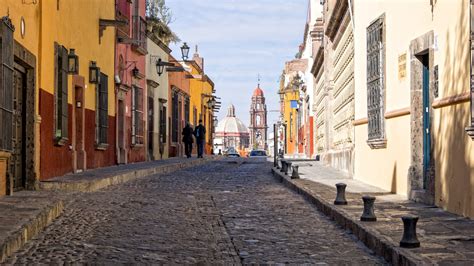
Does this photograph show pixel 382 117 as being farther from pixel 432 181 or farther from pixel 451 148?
pixel 451 148

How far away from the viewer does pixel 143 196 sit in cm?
1363

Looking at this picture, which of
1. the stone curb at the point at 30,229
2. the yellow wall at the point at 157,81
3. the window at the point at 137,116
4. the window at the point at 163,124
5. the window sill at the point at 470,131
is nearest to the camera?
the stone curb at the point at 30,229

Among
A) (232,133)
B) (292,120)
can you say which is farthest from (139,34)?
(232,133)

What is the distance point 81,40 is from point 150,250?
11.9 metres

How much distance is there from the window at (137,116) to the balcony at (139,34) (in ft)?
4.20

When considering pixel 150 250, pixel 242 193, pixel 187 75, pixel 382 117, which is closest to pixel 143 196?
pixel 242 193

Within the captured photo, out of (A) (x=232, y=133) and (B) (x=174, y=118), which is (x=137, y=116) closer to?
(B) (x=174, y=118)

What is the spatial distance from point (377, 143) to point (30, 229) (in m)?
7.29

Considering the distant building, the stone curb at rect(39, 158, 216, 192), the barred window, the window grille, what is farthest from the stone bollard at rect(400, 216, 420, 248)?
the distant building

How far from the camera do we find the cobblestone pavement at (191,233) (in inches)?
276

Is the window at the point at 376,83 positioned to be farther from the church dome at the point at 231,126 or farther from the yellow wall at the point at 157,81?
the church dome at the point at 231,126

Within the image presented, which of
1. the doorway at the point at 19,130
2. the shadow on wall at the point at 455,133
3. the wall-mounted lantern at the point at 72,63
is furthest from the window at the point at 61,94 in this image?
the shadow on wall at the point at 455,133

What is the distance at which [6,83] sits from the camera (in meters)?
11.1

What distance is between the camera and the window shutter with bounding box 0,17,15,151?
35.4ft
